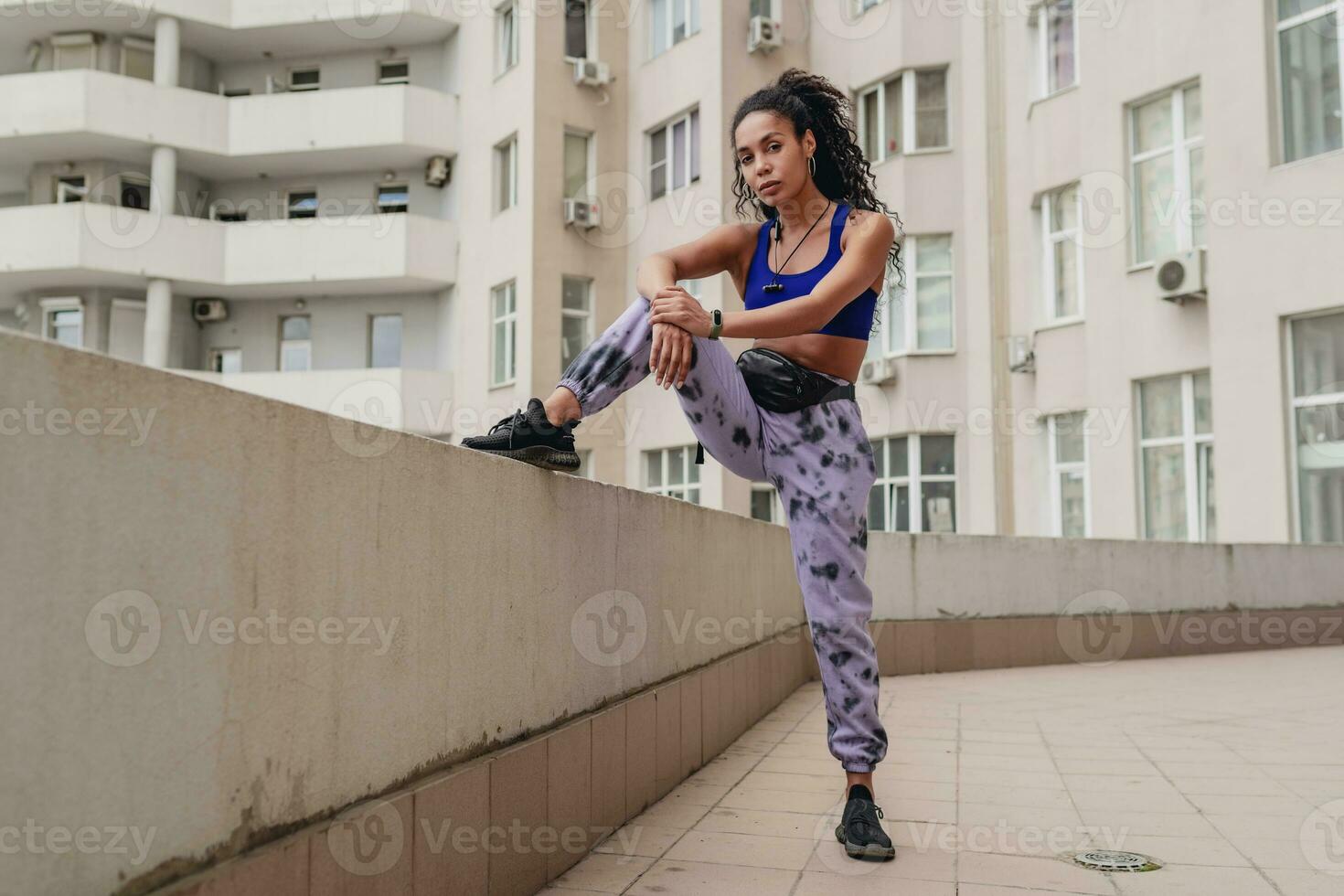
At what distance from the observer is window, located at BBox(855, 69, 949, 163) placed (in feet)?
64.0

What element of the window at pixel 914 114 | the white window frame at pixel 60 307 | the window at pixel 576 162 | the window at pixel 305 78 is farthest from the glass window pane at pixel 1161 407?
the white window frame at pixel 60 307

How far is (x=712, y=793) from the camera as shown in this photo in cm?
457

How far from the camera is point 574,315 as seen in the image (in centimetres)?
2278

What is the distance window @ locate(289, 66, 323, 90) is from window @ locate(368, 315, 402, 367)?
5.26 m

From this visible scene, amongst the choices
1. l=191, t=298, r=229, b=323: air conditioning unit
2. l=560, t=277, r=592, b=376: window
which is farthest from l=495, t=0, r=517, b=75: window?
l=191, t=298, r=229, b=323: air conditioning unit

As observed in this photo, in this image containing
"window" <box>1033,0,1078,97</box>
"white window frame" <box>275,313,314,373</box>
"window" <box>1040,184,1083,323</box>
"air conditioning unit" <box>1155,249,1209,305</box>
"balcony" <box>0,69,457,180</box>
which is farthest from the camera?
"white window frame" <box>275,313,314,373</box>

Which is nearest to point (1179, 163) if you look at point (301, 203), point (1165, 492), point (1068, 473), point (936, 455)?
point (1165, 492)

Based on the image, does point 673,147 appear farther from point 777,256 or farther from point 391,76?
point 777,256

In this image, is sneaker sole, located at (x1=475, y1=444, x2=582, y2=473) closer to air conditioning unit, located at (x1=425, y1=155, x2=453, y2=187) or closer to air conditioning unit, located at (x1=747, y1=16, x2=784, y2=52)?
air conditioning unit, located at (x1=747, y1=16, x2=784, y2=52)

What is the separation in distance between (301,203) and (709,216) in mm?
10727

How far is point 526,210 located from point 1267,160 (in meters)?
12.7

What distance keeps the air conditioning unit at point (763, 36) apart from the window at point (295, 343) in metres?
11.3

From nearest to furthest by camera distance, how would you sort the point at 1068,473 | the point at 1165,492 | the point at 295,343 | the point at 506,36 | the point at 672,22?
the point at 1165,492 < the point at 1068,473 < the point at 672,22 < the point at 506,36 < the point at 295,343

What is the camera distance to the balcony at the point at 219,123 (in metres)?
24.5
